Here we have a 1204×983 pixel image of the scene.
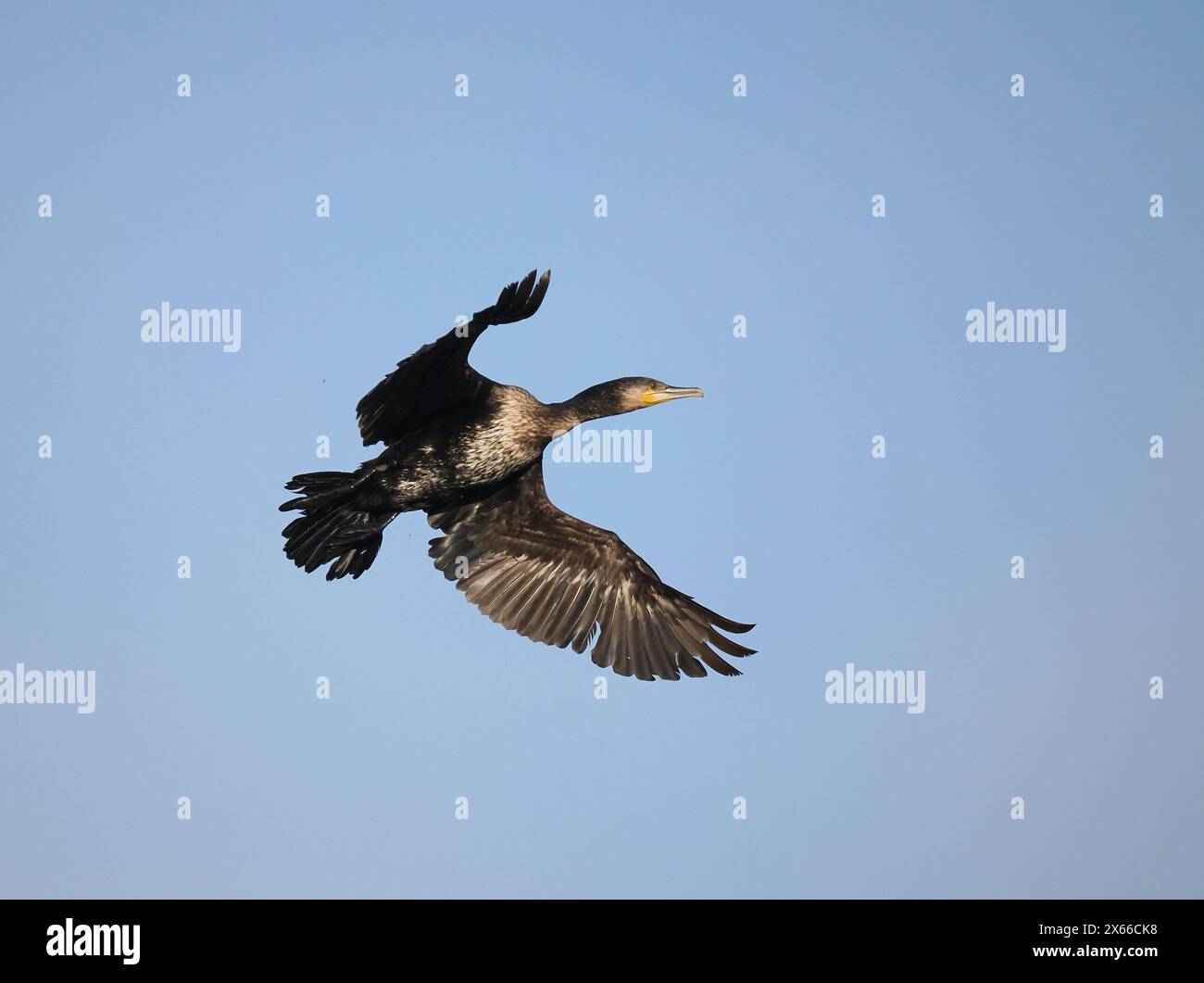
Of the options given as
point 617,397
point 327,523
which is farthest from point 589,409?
point 327,523

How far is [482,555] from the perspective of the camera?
15.0m

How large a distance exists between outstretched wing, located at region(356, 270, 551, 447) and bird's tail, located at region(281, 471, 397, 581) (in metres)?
0.51

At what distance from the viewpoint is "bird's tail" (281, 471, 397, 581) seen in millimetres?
13211

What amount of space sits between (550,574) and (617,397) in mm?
2181

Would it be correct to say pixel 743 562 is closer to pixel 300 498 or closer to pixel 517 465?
pixel 517 465

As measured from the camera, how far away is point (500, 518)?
15008mm

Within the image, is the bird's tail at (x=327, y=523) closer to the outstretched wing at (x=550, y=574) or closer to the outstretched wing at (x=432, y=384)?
the outstretched wing at (x=432, y=384)

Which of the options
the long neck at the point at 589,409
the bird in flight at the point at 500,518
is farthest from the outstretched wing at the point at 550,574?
the long neck at the point at 589,409

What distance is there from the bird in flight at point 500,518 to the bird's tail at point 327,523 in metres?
0.01

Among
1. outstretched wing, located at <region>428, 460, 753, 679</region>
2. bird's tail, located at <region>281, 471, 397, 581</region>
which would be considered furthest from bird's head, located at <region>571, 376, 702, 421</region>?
bird's tail, located at <region>281, 471, 397, 581</region>
